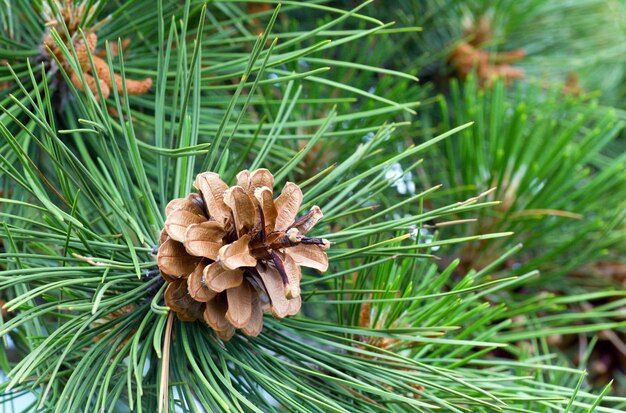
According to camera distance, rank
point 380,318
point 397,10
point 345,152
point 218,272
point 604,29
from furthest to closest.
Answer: point 604,29 → point 397,10 → point 345,152 → point 380,318 → point 218,272

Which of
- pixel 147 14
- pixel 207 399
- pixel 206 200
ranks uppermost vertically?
pixel 147 14

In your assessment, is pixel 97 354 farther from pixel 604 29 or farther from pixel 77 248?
pixel 604 29

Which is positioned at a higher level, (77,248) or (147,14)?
(147,14)

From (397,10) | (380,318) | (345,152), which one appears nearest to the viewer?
(380,318)

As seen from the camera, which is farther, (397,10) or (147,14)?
(397,10)

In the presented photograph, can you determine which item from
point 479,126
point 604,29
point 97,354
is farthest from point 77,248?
point 604,29

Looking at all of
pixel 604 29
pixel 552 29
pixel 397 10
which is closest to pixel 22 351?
pixel 397 10
